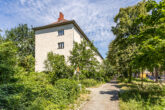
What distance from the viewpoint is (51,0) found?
7766 millimetres

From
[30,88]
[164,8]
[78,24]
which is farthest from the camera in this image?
[78,24]

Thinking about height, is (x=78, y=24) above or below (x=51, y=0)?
above

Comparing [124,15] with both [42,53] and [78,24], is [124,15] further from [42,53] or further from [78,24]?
[42,53]

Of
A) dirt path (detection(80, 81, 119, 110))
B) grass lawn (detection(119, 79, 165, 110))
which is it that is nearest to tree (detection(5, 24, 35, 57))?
dirt path (detection(80, 81, 119, 110))

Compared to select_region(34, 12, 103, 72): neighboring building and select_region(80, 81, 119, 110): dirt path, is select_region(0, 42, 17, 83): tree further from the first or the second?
select_region(34, 12, 103, 72): neighboring building

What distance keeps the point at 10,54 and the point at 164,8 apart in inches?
404

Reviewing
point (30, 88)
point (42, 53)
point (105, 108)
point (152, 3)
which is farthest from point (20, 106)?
point (42, 53)

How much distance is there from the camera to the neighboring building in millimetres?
15672

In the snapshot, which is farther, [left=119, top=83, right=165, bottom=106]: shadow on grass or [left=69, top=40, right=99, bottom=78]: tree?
[left=69, top=40, right=99, bottom=78]: tree

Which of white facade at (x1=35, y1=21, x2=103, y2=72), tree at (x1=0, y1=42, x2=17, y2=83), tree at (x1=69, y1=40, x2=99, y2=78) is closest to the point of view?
tree at (x1=0, y1=42, x2=17, y2=83)

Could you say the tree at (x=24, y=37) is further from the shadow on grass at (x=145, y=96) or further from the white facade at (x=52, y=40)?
the shadow on grass at (x=145, y=96)

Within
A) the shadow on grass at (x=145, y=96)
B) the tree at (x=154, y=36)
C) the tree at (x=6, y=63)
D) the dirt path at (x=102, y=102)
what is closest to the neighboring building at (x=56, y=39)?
the dirt path at (x=102, y=102)

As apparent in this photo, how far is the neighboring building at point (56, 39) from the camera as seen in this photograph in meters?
15.7

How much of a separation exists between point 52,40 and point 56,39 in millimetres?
869
